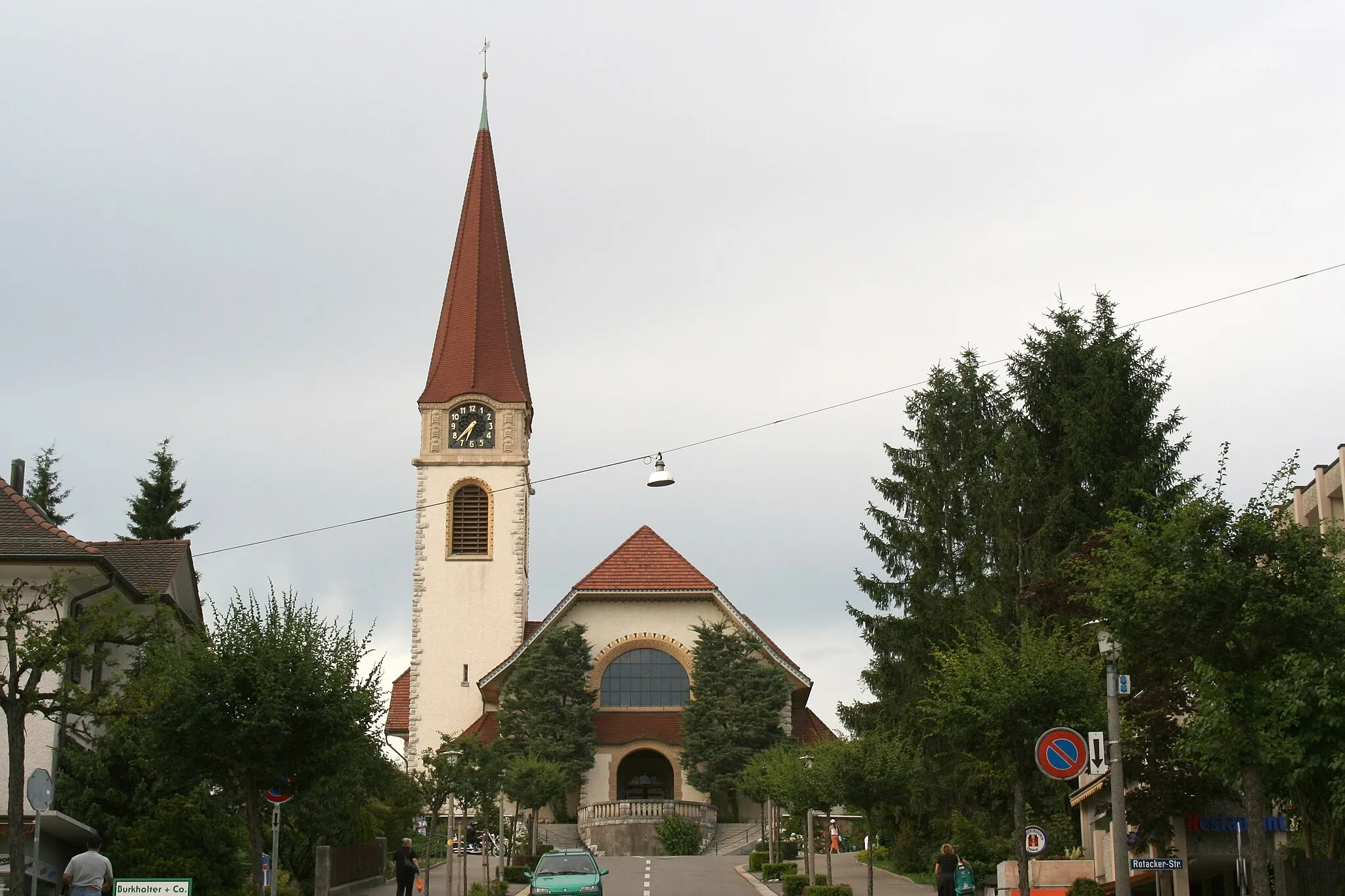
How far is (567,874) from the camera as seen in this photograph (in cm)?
2678

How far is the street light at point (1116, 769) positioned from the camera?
17281 millimetres

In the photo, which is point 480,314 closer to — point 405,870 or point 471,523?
point 471,523

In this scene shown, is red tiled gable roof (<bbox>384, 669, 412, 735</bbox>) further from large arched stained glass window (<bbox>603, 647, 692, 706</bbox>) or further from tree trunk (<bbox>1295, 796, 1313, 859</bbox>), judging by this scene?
tree trunk (<bbox>1295, 796, 1313, 859</bbox>)

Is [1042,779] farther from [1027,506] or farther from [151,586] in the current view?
[151,586]

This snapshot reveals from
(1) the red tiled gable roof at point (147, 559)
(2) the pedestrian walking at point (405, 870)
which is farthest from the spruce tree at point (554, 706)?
(2) the pedestrian walking at point (405, 870)

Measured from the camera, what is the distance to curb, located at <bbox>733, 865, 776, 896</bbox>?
3143 centimetres

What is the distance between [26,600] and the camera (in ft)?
85.7

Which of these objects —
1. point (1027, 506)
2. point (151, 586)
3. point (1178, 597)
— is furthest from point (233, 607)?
point (1027, 506)

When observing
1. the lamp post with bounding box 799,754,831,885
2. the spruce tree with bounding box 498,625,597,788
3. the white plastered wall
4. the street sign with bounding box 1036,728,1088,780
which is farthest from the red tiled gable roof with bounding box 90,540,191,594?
the white plastered wall

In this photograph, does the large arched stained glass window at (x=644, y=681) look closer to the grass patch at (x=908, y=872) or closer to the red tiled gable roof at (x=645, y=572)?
the red tiled gable roof at (x=645, y=572)

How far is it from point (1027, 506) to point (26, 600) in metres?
23.9

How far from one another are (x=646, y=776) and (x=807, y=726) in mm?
6434

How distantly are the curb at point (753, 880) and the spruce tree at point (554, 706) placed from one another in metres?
11.9

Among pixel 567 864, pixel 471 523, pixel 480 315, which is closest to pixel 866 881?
pixel 567 864
